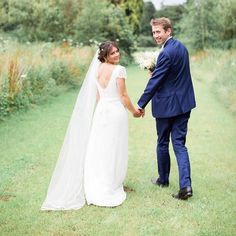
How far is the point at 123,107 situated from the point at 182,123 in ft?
2.46

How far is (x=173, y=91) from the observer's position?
5.88 m

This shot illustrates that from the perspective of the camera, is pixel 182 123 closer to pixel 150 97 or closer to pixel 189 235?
pixel 150 97

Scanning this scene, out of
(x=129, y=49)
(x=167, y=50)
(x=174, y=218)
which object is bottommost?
(x=129, y=49)

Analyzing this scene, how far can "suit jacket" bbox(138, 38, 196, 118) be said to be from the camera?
5785 millimetres

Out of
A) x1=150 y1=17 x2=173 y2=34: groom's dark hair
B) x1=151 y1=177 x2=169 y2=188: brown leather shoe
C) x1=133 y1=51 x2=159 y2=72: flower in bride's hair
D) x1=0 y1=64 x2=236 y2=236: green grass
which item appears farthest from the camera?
x1=151 y1=177 x2=169 y2=188: brown leather shoe

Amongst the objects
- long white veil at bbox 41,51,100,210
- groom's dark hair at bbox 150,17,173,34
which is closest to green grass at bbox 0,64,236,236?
long white veil at bbox 41,51,100,210

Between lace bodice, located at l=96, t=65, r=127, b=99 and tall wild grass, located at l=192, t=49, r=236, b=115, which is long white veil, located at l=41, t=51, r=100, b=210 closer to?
lace bodice, located at l=96, t=65, r=127, b=99

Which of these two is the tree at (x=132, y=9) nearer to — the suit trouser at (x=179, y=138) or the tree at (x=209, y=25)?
the tree at (x=209, y=25)

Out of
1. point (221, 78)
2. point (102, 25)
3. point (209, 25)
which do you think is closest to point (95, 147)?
point (221, 78)

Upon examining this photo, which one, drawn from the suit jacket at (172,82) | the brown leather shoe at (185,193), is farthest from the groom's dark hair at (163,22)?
the brown leather shoe at (185,193)

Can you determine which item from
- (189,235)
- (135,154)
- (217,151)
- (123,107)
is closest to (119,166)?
(123,107)

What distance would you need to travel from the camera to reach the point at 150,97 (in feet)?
19.5

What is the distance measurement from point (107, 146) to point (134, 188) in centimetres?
82

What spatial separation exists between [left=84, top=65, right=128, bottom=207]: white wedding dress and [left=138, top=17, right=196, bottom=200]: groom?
35 cm
